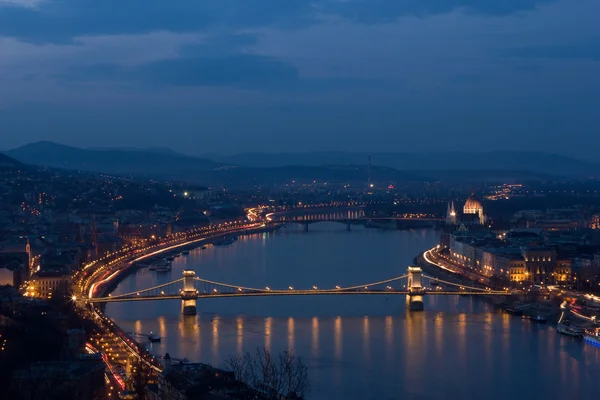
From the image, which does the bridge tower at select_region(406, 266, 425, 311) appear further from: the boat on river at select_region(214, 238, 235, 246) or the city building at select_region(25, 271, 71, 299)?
the boat on river at select_region(214, 238, 235, 246)

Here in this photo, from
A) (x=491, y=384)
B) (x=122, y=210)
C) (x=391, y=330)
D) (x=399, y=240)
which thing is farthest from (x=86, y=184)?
(x=491, y=384)

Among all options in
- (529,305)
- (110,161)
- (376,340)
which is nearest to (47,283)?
(376,340)

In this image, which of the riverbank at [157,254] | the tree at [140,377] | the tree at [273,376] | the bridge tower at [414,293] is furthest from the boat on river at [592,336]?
the riverbank at [157,254]

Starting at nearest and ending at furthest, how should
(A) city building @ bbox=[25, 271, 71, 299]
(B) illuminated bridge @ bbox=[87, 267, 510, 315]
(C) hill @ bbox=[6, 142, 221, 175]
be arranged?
(B) illuminated bridge @ bbox=[87, 267, 510, 315] → (A) city building @ bbox=[25, 271, 71, 299] → (C) hill @ bbox=[6, 142, 221, 175]

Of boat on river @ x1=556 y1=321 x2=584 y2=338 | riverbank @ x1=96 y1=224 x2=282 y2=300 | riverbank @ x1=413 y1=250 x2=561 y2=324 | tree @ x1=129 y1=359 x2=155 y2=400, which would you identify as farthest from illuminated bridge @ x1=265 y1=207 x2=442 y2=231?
tree @ x1=129 y1=359 x2=155 y2=400

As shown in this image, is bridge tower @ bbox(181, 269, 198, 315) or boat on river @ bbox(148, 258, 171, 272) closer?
bridge tower @ bbox(181, 269, 198, 315)

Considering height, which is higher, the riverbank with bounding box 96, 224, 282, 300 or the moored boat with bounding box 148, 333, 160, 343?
the riverbank with bounding box 96, 224, 282, 300
